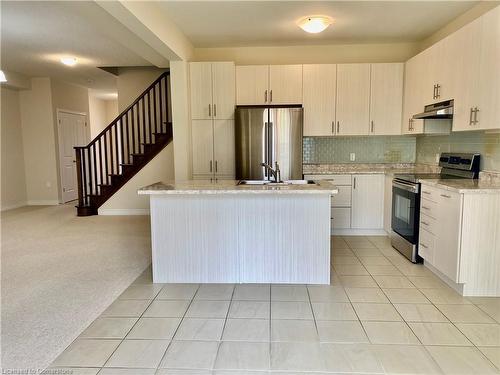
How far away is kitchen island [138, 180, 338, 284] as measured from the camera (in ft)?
10.0

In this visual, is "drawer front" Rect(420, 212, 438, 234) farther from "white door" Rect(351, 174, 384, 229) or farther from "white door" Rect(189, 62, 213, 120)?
"white door" Rect(189, 62, 213, 120)

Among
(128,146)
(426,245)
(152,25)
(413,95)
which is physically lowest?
(426,245)

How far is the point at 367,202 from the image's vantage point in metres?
4.72

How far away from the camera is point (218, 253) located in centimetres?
316

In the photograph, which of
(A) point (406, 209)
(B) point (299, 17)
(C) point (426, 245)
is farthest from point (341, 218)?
(B) point (299, 17)

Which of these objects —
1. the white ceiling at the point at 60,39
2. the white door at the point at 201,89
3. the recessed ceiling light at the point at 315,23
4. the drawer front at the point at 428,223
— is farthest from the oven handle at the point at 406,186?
the white ceiling at the point at 60,39

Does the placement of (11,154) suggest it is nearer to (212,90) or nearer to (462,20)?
(212,90)

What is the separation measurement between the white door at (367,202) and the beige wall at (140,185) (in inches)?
126

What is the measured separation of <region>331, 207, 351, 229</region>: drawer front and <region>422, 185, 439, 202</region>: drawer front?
1383mm

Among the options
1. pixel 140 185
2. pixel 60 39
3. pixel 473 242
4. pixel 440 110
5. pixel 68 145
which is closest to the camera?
pixel 473 242

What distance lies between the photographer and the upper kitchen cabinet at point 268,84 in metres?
4.80

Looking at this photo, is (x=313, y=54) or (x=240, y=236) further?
(x=313, y=54)

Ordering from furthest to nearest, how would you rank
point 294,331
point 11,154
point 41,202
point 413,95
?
point 41,202
point 11,154
point 413,95
point 294,331

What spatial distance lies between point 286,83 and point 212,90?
104 centimetres
